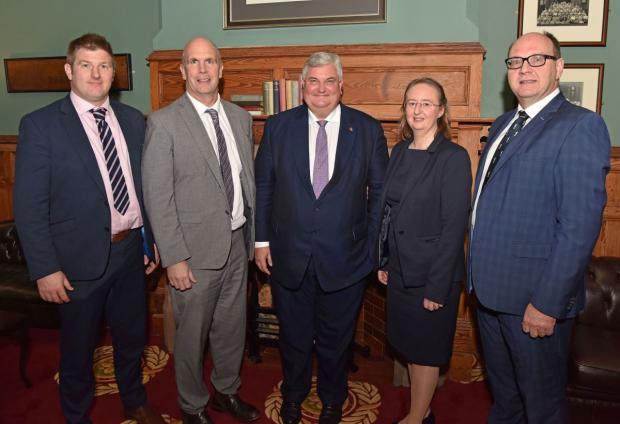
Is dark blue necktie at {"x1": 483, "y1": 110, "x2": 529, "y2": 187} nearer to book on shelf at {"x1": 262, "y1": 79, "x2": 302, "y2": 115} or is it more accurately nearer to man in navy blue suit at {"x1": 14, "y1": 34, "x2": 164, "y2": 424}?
man in navy blue suit at {"x1": 14, "y1": 34, "x2": 164, "y2": 424}

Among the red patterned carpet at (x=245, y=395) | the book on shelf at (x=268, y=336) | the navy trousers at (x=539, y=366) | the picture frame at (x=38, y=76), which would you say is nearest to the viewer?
the navy trousers at (x=539, y=366)

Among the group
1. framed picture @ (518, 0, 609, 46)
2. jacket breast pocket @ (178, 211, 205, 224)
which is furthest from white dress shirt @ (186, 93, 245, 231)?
framed picture @ (518, 0, 609, 46)

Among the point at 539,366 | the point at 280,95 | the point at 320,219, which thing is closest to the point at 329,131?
the point at 320,219

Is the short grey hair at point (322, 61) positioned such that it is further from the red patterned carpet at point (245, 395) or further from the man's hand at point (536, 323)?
the red patterned carpet at point (245, 395)

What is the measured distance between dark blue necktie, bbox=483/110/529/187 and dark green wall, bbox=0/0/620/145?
147 centimetres

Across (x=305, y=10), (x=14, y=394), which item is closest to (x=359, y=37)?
(x=305, y=10)

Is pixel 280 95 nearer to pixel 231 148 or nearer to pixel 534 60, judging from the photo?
pixel 231 148

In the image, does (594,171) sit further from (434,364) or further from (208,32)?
(208,32)

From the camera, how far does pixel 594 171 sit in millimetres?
1702

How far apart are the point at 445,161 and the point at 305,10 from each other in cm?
187

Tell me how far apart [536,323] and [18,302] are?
3.14 m

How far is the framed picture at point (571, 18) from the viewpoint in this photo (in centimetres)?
341

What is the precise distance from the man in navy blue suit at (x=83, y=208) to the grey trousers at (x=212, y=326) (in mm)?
285

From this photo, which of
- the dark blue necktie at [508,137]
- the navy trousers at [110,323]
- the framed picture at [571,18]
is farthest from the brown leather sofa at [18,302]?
the framed picture at [571,18]
